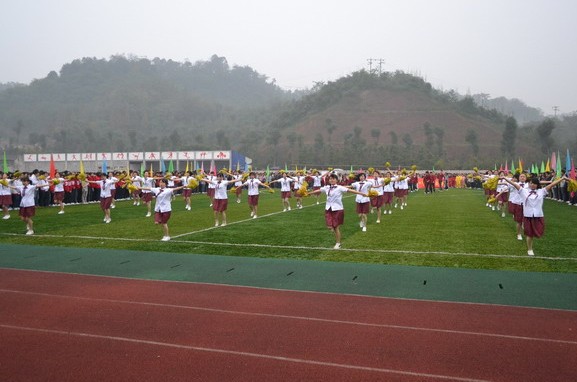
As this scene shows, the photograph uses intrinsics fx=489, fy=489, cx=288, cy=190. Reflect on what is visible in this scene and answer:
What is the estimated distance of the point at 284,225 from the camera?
17.0m

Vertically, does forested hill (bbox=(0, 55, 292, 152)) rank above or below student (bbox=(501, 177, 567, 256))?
above

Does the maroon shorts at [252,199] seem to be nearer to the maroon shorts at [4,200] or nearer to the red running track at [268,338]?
the maroon shorts at [4,200]

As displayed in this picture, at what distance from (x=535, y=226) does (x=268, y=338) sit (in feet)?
25.0

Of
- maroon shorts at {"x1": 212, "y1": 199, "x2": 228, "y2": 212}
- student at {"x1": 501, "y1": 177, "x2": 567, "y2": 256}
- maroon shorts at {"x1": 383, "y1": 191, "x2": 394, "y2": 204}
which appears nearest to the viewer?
student at {"x1": 501, "y1": 177, "x2": 567, "y2": 256}

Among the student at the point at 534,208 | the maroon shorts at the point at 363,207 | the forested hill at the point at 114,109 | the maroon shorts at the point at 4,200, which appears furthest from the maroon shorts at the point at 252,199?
the forested hill at the point at 114,109

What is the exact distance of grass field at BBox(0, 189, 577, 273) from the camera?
36.4ft

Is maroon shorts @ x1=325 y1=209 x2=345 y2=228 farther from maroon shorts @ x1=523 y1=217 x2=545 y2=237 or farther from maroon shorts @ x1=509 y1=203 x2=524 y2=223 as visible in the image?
maroon shorts @ x1=509 y1=203 x2=524 y2=223

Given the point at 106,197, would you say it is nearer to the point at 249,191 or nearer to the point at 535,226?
the point at 249,191

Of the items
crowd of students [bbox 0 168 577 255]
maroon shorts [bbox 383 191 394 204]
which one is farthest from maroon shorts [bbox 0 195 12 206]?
maroon shorts [bbox 383 191 394 204]

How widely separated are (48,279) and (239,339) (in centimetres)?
504

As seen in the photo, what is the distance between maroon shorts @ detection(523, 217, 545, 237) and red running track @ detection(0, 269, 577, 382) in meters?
4.35

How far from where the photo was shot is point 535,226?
1099cm

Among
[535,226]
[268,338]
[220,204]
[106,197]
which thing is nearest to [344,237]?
[220,204]

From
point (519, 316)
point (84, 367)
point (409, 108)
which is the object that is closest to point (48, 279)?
point (84, 367)
